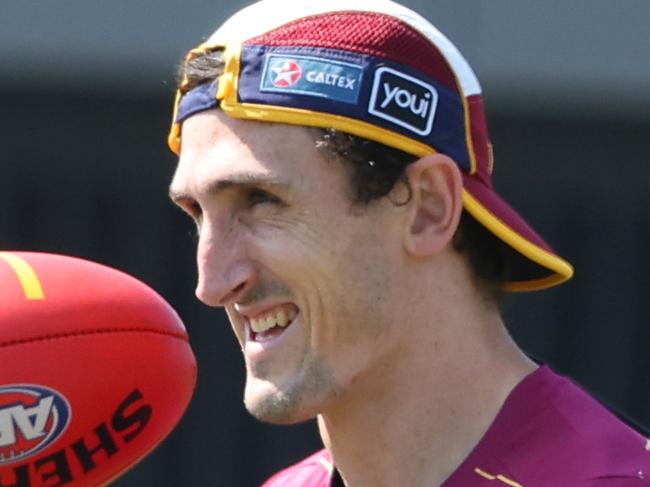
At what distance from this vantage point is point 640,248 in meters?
7.08

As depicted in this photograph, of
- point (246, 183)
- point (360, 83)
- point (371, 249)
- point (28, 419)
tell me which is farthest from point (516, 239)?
point (28, 419)

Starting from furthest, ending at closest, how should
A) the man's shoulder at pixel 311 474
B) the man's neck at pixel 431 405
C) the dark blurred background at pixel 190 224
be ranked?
1. the dark blurred background at pixel 190 224
2. the man's shoulder at pixel 311 474
3. the man's neck at pixel 431 405

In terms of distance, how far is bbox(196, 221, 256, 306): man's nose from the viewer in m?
3.06

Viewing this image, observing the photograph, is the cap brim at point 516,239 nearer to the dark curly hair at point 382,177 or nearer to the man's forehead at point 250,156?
the dark curly hair at point 382,177

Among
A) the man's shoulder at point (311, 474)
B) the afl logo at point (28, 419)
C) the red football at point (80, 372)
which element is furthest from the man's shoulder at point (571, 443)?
the afl logo at point (28, 419)

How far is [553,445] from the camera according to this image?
304 cm

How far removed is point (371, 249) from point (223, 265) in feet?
0.78

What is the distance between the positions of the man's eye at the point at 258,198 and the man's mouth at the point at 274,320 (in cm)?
17

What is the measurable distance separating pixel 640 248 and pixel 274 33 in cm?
414

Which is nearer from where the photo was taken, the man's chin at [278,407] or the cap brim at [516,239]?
the man's chin at [278,407]

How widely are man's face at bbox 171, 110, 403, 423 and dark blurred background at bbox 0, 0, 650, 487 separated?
3.49m

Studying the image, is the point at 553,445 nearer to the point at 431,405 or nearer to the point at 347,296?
the point at 431,405

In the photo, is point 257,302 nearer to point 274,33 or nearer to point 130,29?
point 274,33

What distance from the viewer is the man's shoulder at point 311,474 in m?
3.43
